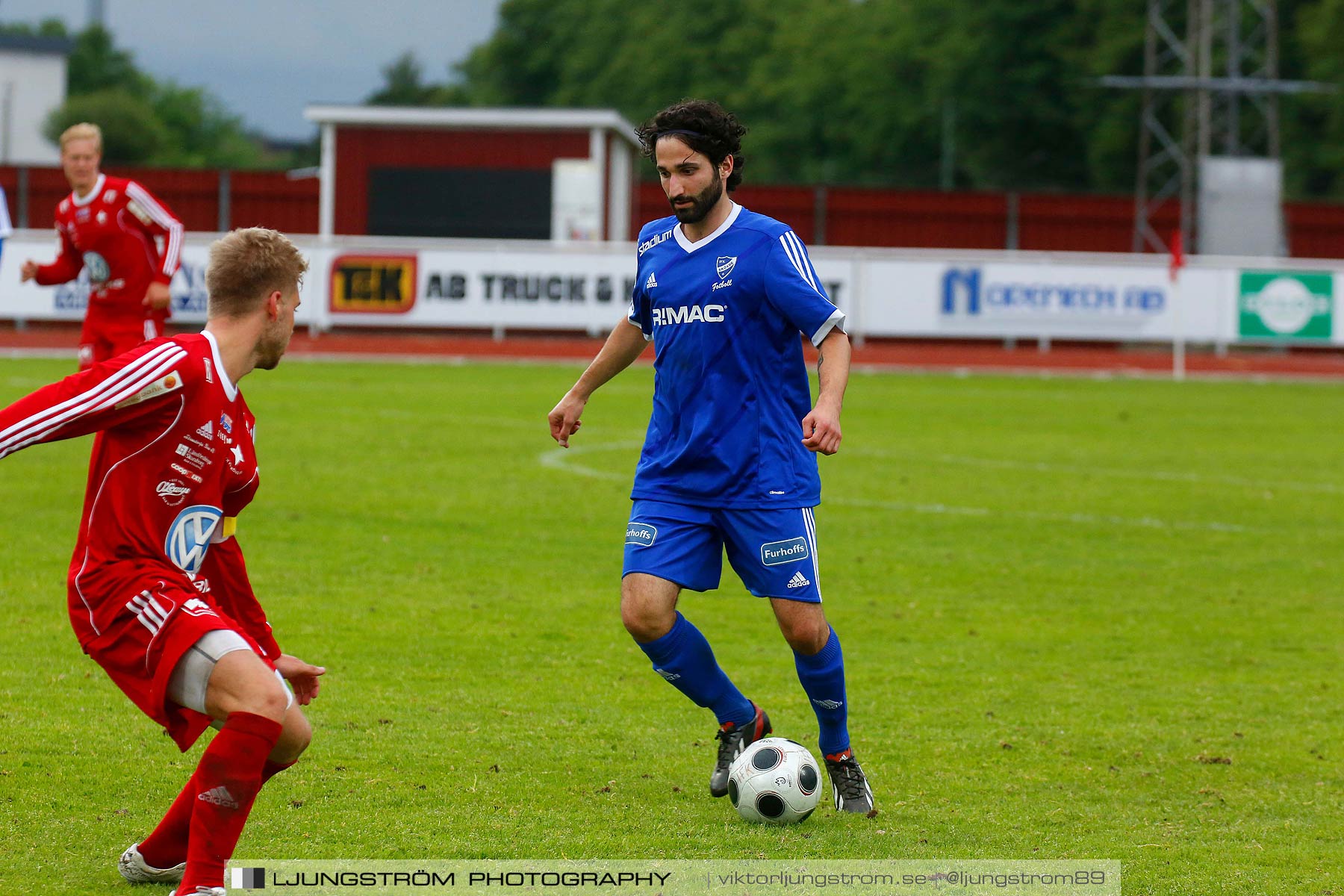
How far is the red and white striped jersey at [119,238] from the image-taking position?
10484mm

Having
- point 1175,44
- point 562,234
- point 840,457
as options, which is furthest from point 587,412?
point 1175,44

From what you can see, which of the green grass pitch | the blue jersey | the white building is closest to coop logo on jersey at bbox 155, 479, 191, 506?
the green grass pitch

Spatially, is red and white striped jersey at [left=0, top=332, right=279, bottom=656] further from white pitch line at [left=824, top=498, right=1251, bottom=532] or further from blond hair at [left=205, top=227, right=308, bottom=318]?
white pitch line at [left=824, top=498, right=1251, bottom=532]

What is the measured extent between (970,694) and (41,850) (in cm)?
360

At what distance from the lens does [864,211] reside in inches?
1522

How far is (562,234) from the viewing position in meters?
32.9

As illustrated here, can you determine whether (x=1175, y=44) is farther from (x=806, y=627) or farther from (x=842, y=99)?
(x=806, y=627)

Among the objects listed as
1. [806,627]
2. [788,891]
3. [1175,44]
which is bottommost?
[788,891]

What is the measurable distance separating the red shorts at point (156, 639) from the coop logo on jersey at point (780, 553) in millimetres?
1633

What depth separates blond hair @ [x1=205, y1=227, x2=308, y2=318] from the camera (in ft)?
13.1

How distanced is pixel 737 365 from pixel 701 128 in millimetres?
718

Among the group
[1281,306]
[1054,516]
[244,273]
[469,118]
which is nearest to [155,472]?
[244,273]

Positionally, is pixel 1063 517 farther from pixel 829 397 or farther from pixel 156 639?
pixel 156 639

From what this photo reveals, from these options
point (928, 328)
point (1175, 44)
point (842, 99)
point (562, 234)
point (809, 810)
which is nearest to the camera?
point (809, 810)
